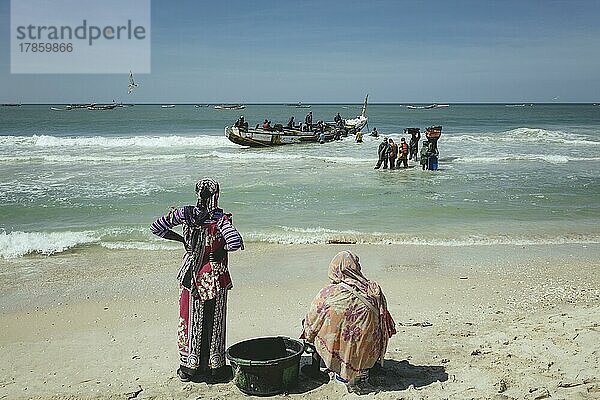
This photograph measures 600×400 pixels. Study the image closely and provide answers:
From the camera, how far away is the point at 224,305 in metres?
4.87

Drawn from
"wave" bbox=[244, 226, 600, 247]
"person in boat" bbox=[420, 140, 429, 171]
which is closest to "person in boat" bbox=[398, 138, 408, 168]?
"person in boat" bbox=[420, 140, 429, 171]

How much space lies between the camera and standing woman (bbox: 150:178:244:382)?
466 centimetres

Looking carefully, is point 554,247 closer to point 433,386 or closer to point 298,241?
point 298,241

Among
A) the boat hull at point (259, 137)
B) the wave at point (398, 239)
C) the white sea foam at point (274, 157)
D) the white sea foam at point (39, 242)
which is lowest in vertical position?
the white sea foam at point (39, 242)

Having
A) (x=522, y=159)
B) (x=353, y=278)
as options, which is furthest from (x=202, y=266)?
(x=522, y=159)

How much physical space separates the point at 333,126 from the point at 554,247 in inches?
1068

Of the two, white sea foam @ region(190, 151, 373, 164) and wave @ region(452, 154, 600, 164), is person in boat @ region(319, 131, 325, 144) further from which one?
wave @ region(452, 154, 600, 164)

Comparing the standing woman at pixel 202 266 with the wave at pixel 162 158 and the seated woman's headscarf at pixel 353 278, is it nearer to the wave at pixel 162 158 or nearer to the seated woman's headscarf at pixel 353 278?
the seated woman's headscarf at pixel 353 278

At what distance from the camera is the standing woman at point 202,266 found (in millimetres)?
4664

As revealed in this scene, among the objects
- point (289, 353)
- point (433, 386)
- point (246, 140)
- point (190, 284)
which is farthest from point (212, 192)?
point (246, 140)

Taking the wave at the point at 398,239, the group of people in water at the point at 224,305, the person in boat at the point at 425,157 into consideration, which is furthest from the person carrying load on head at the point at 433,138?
the group of people in water at the point at 224,305

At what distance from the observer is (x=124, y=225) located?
1213 cm

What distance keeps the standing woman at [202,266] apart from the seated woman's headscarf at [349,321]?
0.77 meters

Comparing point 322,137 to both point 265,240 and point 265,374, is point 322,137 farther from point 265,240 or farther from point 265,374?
point 265,374
